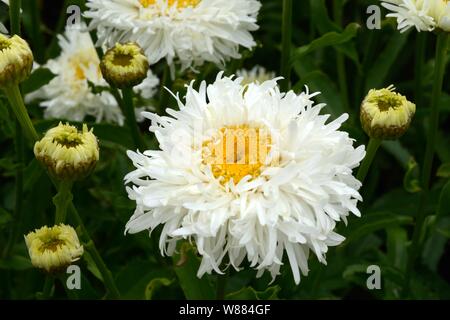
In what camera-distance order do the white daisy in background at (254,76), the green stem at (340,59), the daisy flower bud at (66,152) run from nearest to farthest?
1. the daisy flower bud at (66,152)
2. the green stem at (340,59)
3. the white daisy in background at (254,76)

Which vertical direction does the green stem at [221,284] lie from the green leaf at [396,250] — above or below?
above

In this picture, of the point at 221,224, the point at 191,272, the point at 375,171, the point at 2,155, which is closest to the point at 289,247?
the point at 221,224

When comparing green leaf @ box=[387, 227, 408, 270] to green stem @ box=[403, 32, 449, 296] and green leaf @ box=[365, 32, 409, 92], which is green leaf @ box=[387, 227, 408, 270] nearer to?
green stem @ box=[403, 32, 449, 296]

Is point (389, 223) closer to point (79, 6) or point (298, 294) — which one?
point (298, 294)

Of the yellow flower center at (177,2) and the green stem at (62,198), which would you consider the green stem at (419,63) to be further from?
the green stem at (62,198)

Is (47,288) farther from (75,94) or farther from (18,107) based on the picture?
(75,94)

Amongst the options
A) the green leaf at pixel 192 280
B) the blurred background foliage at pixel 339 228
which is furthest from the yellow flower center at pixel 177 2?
the green leaf at pixel 192 280
